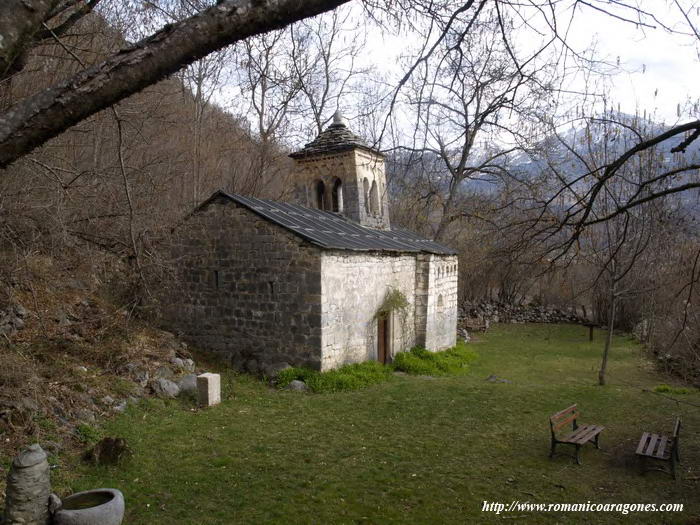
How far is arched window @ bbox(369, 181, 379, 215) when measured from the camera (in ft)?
55.6

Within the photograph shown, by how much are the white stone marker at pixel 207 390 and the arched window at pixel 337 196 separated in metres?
9.28

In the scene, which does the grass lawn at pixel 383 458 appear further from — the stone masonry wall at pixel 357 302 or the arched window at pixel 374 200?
the arched window at pixel 374 200

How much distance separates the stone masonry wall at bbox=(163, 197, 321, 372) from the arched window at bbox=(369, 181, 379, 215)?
6.24 metres

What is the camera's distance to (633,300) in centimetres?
2316

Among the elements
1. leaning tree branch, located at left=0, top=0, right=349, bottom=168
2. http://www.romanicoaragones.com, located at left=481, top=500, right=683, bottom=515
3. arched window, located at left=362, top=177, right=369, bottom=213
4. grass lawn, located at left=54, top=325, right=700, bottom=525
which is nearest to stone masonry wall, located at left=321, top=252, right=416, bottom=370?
grass lawn, located at left=54, top=325, right=700, bottom=525

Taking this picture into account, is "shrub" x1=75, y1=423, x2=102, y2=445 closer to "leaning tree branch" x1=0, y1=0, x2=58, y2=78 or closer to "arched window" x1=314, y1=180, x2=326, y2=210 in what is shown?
"leaning tree branch" x1=0, y1=0, x2=58, y2=78

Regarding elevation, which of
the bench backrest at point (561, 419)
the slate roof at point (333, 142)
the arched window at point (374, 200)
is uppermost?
the slate roof at point (333, 142)

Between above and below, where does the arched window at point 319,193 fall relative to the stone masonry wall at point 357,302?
above

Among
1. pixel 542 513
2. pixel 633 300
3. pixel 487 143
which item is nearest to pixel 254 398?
pixel 542 513

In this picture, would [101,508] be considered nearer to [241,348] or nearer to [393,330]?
[241,348]

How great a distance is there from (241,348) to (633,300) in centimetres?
1963

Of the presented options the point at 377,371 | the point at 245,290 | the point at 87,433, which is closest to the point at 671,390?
the point at 377,371

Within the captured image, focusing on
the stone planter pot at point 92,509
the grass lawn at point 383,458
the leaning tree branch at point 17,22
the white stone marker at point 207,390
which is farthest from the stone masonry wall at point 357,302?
the leaning tree branch at point 17,22

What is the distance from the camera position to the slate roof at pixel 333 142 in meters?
16.3
